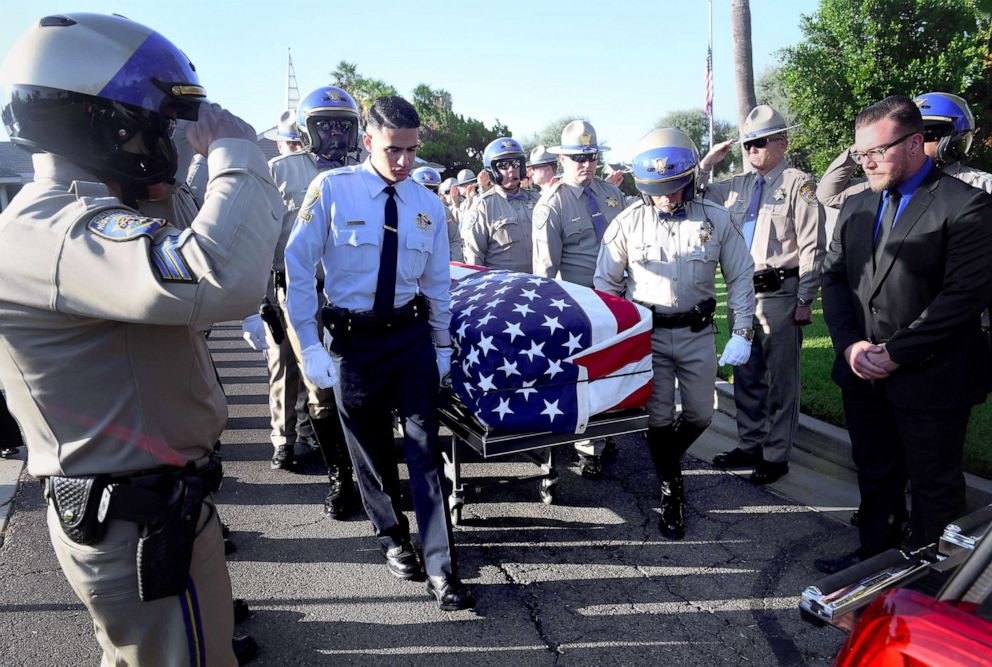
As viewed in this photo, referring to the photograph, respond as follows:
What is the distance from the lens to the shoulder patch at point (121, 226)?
4.50 feet

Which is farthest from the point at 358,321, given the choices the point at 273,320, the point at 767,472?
the point at 767,472

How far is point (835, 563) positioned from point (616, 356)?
1500mm

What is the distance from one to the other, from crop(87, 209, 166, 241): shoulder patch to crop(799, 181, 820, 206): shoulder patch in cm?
427

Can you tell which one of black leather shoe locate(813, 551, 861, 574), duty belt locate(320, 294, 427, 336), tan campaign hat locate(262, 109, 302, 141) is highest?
tan campaign hat locate(262, 109, 302, 141)

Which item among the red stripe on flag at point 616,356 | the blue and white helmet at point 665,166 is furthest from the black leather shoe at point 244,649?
the blue and white helmet at point 665,166

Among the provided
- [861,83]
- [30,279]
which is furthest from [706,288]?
[861,83]

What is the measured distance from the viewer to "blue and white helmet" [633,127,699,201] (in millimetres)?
3662

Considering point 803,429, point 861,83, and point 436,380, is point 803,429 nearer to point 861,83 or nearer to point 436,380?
point 436,380

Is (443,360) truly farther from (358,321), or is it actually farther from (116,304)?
(116,304)

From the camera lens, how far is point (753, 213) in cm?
477

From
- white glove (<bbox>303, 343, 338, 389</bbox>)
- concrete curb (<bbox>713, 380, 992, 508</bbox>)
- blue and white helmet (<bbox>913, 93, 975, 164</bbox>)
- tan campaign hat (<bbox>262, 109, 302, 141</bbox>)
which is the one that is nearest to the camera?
white glove (<bbox>303, 343, 338, 389</bbox>)

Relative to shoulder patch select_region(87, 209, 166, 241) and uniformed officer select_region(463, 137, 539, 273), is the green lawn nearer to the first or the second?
uniformed officer select_region(463, 137, 539, 273)

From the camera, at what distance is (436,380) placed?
3.36 m

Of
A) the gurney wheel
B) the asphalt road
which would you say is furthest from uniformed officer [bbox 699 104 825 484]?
the gurney wheel
